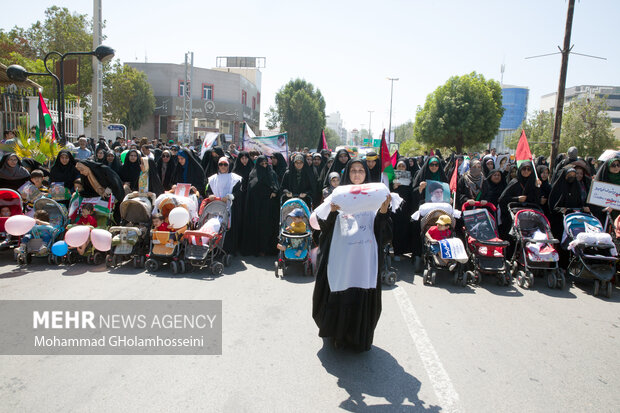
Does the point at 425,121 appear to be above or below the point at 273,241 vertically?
above

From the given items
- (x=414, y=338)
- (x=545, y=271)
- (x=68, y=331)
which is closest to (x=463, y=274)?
(x=545, y=271)

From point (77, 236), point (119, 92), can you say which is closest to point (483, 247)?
point (77, 236)

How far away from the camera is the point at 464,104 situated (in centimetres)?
2894

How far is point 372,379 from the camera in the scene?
3.61 metres

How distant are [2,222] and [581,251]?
9556 mm

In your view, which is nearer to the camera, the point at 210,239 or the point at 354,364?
the point at 354,364

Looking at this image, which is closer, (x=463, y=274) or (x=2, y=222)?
(x=463, y=274)

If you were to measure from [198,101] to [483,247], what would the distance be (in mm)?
41538

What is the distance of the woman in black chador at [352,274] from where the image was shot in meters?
3.84

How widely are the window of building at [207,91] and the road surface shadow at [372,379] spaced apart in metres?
44.0

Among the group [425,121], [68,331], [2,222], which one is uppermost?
[425,121]

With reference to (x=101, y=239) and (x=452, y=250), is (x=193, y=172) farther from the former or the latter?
(x=452, y=250)

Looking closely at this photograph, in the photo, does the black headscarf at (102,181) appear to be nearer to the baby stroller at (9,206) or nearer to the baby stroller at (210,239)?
the baby stroller at (9,206)

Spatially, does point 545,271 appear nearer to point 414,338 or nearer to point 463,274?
point 463,274
